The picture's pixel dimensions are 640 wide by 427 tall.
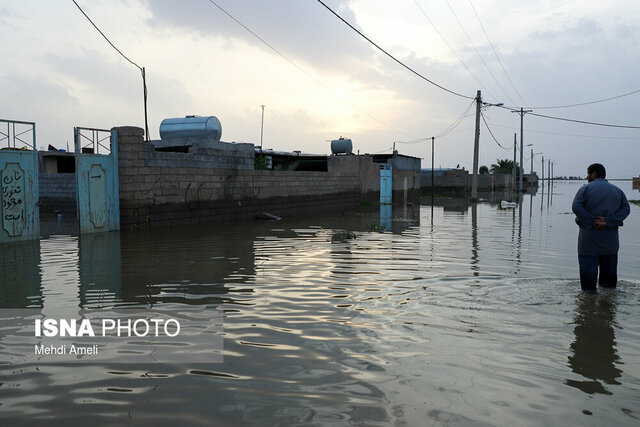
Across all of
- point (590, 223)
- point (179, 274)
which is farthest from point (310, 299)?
point (590, 223)

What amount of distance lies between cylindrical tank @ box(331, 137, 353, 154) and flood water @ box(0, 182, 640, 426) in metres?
23.6

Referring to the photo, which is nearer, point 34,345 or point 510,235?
point 34,345

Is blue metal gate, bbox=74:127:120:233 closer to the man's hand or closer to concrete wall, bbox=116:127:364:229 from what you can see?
concrete wall, bbox=116:127:364:229

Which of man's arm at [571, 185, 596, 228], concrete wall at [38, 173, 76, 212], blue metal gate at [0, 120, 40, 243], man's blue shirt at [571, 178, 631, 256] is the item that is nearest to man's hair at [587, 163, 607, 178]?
man's blue shirt at [571, 178, 631, 256]

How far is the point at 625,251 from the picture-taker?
11.0 meters

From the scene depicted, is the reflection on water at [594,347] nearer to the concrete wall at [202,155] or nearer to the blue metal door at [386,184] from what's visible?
the concrete wall at [202,155]

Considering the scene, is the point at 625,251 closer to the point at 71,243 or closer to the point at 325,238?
the point at 325,238

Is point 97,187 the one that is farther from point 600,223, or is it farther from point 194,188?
point 600,223

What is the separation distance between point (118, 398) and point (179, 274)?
4.49 metres

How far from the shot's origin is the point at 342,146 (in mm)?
32938

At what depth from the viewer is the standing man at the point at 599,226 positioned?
623 centimetres

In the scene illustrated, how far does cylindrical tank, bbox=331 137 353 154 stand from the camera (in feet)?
108

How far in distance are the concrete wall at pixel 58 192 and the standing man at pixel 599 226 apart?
18.1 metres

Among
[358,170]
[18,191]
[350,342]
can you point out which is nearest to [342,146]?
[358,170]
